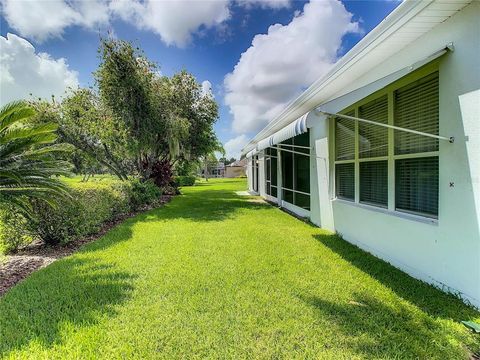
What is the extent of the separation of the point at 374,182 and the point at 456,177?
309 centimetres

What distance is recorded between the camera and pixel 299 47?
1438 cm

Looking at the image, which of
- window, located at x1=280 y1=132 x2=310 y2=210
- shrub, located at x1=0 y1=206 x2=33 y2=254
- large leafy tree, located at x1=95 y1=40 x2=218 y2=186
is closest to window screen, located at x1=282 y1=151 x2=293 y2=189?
window, located at x1=280 y1=132 x2=310 y2=210

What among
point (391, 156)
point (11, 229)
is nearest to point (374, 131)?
point (391, 156)

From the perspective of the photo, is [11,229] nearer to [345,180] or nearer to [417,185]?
[345,180]

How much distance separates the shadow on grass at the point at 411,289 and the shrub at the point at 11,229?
9.86 m

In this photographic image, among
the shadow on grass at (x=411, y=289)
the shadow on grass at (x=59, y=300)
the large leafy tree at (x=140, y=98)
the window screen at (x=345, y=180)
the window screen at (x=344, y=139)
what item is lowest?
the shadow on grass at (x=411, y=289)

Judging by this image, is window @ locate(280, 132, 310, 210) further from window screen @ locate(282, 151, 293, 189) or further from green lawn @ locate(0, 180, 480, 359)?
green lawn @ locate(0, 180, 480, 359)

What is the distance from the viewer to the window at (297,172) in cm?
1392

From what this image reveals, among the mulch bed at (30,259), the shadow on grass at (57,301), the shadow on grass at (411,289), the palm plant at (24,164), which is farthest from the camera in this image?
the palm plant at (24,164)

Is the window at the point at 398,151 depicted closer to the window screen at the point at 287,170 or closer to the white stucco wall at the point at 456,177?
the white stucco wall at the point at 456,177

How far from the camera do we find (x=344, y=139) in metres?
9.95

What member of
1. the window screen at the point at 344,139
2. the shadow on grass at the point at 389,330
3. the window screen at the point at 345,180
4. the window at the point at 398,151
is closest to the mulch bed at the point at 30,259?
the shadow on grass at the point at 389,330

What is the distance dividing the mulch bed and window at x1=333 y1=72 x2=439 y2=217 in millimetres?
9498

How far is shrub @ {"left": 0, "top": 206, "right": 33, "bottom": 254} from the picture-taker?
8625mm
